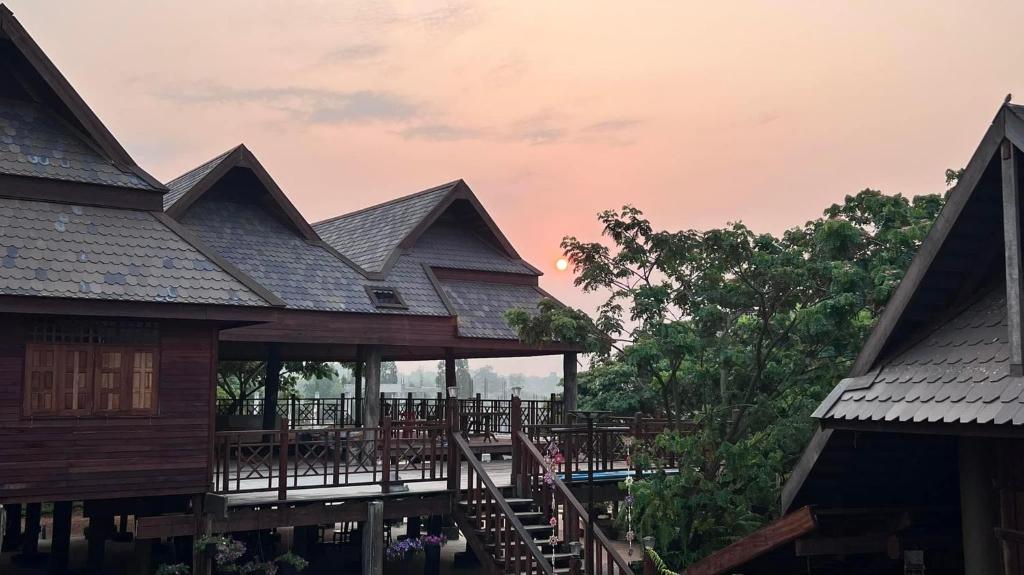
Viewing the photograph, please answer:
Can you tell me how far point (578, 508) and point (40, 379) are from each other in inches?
298

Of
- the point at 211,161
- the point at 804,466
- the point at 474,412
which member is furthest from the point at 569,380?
the point at 804,466

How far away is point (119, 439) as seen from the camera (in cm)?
1492

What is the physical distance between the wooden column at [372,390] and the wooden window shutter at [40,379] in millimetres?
7086

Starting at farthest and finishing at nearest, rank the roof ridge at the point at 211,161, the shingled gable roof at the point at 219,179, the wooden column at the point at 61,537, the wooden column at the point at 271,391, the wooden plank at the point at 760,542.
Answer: the wooden column at the point at 271,391
the wooden column at the point at 61,537
the roof ridge at the point at 211,161
the shingled gable roof at the point at 219,179
the wooden plank at the point at 760,542

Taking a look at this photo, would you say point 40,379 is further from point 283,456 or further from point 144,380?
point 283,456

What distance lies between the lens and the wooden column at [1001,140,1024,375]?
6.20 metres

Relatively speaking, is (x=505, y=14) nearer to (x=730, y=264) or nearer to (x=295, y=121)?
(x=730, y=264)

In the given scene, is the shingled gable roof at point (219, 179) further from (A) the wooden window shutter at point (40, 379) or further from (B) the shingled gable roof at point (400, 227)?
(A) the wooden window shutter at point (40, 379)

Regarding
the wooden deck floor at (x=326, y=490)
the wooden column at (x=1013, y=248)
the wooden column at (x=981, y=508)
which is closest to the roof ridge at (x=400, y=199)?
the wooden deck floor at (x=326, y=490)

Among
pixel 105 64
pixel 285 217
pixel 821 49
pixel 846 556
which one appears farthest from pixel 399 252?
pixel 846 556

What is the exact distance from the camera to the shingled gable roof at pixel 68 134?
15500 mm

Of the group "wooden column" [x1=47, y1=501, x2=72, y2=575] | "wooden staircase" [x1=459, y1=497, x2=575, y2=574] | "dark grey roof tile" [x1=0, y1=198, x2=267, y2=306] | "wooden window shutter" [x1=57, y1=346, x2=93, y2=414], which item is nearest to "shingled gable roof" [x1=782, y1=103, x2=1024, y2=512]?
"wooden staircase" [x1=459, y1=497, x2=575, y2=574]

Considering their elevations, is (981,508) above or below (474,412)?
below

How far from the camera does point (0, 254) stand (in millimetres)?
14289
